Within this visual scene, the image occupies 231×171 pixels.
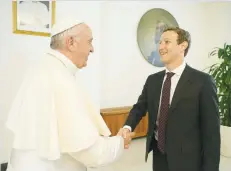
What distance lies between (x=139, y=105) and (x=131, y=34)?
275 cm

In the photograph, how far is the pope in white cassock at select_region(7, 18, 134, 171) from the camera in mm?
1170

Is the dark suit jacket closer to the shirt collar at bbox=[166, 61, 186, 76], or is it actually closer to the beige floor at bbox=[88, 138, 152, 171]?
the shirt collar at bbox=[166, 61, 186, 76]

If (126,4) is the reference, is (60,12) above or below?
below

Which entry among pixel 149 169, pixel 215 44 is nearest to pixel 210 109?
pixel 149 169

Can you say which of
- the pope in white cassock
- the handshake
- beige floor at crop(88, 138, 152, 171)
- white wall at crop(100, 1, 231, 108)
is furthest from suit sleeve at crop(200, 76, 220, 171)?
white wall at crop(100, 1, 231, 108)

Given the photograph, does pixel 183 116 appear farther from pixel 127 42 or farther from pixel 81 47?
pixel 127 42

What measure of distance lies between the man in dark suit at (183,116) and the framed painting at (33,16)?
1.41 m

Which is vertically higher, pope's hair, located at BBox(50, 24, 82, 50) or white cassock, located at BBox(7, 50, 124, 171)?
pope's hair, located at BBox(50, 24, 82, 50)

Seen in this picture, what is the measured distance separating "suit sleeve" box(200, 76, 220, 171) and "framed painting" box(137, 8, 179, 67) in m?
3.13

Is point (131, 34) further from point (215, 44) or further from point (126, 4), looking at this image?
point (215, 44)

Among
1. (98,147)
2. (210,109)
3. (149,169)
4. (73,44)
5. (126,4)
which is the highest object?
(126,4)

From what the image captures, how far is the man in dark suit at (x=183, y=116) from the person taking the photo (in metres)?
1.59

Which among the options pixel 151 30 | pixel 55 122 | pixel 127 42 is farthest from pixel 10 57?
pixel 151 30

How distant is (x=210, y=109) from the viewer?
157 centimetres
